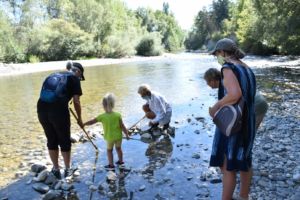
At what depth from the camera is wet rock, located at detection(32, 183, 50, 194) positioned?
22.7ft

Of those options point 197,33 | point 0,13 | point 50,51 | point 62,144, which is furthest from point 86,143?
point 197,33

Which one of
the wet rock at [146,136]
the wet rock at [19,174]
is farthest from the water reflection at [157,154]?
the wet rock at [19,174]

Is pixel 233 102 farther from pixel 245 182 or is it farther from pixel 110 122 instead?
pixel 110 122

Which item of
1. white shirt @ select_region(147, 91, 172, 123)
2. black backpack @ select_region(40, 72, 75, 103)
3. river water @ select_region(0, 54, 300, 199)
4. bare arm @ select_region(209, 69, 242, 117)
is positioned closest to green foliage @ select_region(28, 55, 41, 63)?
river water @ select_region(0, 54, 300, 199)

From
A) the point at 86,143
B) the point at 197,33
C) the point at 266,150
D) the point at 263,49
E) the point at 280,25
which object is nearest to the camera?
the point at 266,150

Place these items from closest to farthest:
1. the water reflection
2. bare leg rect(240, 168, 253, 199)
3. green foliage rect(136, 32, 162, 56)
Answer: bare leg rect(240, 168, 253, 199), the water reflection, green foliage rect(136, 32, 162, 56)

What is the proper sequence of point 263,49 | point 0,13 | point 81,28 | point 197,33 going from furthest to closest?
point 197,33, point 81,28, point 263,49, point 0,13

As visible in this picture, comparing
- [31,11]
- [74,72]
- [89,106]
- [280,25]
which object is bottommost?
[89,106]

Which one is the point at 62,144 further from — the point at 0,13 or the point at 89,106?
the point at 0,13

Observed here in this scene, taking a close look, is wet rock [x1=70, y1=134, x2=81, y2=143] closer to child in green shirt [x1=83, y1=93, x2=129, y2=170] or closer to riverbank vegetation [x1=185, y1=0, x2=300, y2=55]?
child in green shirt [x1=83, y1=93, x2=129, y2=170]

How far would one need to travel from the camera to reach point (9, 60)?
173 ft

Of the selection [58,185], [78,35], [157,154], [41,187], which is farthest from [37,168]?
[78,35]

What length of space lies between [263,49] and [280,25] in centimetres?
2773

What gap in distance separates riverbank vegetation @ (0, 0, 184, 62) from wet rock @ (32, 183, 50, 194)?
4543 centimetres
